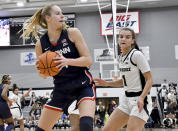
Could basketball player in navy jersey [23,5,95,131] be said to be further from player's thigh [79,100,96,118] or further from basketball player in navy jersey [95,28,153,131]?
basketball player in navy jersey [95,28,153,131]

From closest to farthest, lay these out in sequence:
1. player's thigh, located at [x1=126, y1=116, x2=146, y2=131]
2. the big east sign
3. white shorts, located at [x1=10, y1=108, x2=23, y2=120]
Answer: player's thigh, located at [x1=126, y1=116, x2=146, y2=131] < white shorts, located at [x1=10, y1=108, x2=23, y2=120] < the big east sign

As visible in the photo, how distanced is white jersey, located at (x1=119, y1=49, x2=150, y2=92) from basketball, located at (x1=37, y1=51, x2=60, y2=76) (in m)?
1.19

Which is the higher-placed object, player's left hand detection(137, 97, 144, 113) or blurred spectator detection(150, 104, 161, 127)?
player's left hand detection(137, 97, 144, 113)

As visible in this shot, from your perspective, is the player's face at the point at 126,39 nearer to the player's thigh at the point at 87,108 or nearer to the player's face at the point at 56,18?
the player's face at the point at 56,18

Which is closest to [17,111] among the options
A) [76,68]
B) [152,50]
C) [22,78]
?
[76,68]

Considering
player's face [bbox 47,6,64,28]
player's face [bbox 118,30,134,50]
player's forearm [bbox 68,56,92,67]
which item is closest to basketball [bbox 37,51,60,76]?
player's forearm [bbox 68,56,92,67]

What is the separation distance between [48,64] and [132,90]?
132cm

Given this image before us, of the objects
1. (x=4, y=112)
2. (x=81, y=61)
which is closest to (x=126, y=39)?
(x=81, y=61)

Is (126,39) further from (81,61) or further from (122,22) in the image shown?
(122,22)

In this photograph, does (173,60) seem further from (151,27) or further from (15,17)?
(15,17)

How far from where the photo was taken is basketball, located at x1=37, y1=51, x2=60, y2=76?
9.14 ft

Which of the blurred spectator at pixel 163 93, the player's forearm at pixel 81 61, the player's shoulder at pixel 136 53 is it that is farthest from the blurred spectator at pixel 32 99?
the player's forearm at pixel 81 61

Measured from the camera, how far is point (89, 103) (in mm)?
2781

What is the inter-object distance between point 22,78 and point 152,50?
8.75m
